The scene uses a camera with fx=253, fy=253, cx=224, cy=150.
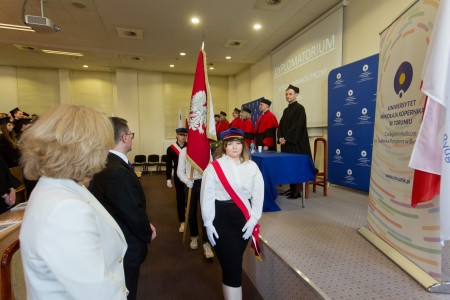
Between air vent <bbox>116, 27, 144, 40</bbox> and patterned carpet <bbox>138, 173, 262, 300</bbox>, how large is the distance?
410 centimetres

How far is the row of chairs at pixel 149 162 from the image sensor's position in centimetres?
905

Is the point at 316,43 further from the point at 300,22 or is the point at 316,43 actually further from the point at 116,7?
the point at 116,7

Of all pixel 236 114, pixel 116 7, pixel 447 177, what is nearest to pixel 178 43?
pixel 116 7

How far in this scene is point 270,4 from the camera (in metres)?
4.31

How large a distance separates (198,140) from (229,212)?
128cm

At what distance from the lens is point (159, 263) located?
2.80m

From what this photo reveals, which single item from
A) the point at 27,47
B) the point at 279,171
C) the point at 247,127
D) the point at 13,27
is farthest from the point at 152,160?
the point at 279,171

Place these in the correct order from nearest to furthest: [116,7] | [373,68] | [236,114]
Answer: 1. [373,68]
2. [116,7]
3. [236,114]

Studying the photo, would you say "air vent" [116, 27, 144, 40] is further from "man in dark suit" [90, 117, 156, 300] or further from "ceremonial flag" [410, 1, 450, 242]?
"ceremonial flag" [410, 1, 450, 242]

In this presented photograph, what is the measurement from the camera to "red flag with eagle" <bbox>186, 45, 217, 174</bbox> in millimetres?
2895

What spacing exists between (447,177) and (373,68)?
9.35 ft

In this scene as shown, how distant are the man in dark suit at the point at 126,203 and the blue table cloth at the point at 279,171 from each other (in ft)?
6.77

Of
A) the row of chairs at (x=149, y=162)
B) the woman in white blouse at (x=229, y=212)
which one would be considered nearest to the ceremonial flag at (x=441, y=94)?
the woman in white blouse at (x=229, y=212)

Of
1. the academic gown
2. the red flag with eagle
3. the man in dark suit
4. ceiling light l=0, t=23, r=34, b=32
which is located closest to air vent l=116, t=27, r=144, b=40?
ceiling light l=0, t=23, r=34, b=32
